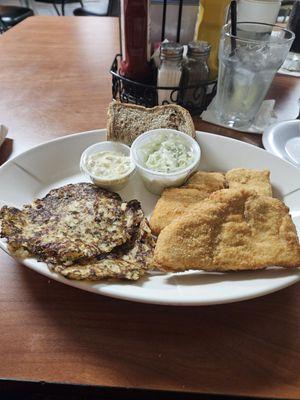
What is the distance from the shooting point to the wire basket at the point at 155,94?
1.51m

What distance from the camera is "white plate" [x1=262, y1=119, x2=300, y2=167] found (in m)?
1.40

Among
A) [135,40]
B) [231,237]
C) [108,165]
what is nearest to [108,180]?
[108,165]

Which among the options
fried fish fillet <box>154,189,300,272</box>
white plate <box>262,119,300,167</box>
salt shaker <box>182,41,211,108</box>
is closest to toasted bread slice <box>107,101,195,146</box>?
salt shaker <box>182,41,211,108</box>

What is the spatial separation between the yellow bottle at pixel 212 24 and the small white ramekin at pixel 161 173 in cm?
55

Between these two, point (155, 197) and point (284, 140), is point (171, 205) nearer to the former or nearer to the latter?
point (155, 197)

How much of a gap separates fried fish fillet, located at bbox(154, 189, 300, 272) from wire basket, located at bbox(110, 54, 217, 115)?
71cm

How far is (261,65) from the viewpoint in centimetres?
144

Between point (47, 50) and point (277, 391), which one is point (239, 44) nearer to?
point (277, 391)

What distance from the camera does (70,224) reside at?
1016 millimetres

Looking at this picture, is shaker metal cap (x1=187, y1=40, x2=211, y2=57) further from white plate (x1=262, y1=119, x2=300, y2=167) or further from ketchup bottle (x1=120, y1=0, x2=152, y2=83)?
white plate (x1=262, y1=119, x2=300, y2=167)

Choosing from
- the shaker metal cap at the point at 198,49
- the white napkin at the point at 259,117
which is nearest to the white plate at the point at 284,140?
the white napkin at the point at 259,117

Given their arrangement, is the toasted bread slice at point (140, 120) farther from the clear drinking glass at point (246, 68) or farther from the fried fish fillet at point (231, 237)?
the fried fish fillet at point (231, 237)

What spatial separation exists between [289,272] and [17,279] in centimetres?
78

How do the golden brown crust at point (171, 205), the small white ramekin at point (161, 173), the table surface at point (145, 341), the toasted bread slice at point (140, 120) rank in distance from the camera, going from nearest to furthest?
the table surface at point (145, 341) < the golden brown crust at point (171, 205) < the small white ramekin at point (161, 173) < the toasted bread slice at point (140, 120)
